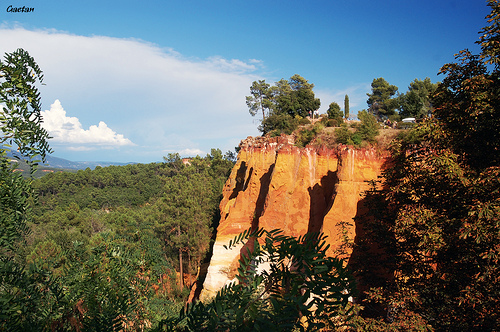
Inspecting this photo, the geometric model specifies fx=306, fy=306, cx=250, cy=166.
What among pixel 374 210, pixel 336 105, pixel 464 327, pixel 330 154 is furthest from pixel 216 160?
pixel 464 327

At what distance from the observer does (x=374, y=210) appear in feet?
25.1

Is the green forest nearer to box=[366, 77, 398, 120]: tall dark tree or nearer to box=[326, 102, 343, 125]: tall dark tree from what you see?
box=[326, 102, 343, 125]: tall dark tree

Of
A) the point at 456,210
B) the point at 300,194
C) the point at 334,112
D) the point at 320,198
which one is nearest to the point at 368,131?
the point at 320,198

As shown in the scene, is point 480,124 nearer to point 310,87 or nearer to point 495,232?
point 495,232

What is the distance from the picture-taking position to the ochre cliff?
12.1 metres

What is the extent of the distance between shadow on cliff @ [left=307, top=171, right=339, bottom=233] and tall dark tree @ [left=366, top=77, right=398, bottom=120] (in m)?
27.5

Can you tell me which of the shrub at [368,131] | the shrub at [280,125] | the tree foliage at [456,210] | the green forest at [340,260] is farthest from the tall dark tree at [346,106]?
the tree foliage at [456,210]

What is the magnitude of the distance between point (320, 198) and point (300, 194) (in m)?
0.97

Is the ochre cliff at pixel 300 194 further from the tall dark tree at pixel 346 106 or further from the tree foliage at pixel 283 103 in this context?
the tall dark tree at pixel 346 106

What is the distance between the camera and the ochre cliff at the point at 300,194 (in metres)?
12.1

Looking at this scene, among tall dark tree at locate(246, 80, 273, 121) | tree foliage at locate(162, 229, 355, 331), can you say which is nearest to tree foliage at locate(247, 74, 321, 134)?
tall dark tree at locate(246, 80, 273, 121)

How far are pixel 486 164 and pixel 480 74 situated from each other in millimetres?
1712

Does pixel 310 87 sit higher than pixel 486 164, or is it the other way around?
pixel 310 87

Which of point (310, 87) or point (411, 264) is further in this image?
point (310, 87)
